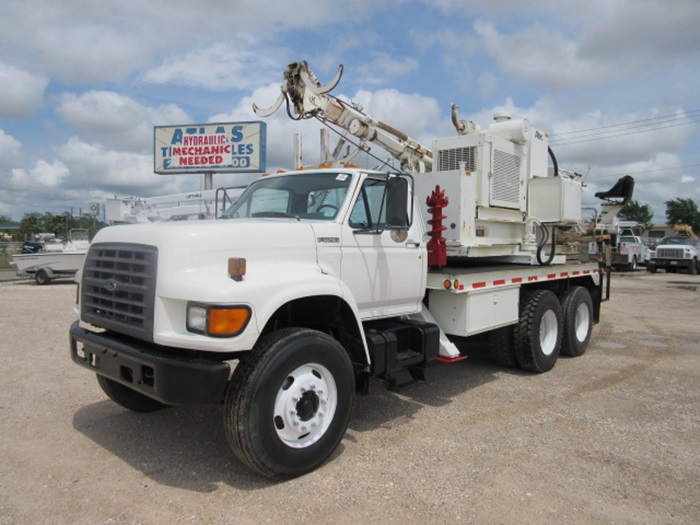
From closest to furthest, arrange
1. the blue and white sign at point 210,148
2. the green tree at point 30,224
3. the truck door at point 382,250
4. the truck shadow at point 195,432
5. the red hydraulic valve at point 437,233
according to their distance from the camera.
→ the truck shadow at point 195,432 → the truck door at point 382,250 → the red hydraulic valve at point 437,233 → the blue and white sign at point 210,148 → the green tree at point 30,224

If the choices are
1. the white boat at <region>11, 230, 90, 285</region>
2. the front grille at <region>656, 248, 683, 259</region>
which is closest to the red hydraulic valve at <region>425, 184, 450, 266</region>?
the white boat at <region>11, 230, 90, 285</region>

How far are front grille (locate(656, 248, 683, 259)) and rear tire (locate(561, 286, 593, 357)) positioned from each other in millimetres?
21935

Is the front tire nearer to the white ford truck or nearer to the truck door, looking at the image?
the truck door

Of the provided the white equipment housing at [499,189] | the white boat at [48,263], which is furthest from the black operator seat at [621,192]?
the white boat at [48,263]

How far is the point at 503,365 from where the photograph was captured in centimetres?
683

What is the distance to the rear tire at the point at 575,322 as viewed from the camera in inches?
299

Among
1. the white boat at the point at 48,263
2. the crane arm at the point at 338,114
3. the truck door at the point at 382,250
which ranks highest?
the crane arm at the point at 338,114

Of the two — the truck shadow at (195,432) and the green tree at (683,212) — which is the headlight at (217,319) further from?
the green tree at (683,212)

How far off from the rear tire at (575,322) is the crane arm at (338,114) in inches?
111

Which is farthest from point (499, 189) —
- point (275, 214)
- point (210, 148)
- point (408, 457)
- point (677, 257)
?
point (677, 257)

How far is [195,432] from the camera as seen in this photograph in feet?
14.9

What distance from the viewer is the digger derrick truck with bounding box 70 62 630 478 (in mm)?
3381

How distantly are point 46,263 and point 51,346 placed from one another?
1163cm

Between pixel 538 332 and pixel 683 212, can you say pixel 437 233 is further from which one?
pixel 683 212
